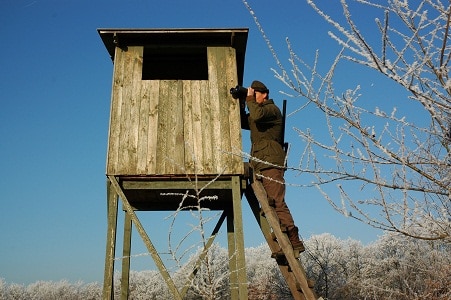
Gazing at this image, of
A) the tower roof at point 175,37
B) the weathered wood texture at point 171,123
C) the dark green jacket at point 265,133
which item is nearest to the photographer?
the dark green jacket at point 265,133

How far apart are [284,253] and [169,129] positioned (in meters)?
2.71

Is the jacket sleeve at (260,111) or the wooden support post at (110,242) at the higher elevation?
the jacket sleeve at (260,111)

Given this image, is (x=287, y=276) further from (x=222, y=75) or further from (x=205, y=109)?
(x=222, y=75)

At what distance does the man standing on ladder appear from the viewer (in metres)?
5.49

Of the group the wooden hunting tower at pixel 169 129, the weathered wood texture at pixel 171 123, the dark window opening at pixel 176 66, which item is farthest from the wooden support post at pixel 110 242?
the dark window opening at pixel 176 66

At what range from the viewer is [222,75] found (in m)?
6.71

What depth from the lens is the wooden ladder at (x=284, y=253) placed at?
4699 mm

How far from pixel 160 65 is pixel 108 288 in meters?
5.22

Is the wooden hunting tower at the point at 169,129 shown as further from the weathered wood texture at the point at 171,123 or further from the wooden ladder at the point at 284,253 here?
the wooden ladder at the point at 284,253

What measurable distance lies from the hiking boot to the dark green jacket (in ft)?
3.19

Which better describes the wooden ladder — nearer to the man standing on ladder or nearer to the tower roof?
the man standing on ladder

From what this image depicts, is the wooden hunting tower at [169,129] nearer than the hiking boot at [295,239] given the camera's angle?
No

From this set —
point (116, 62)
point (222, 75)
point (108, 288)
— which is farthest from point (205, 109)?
point (108, 288)

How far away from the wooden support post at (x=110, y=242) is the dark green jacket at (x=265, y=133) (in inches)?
86.5
